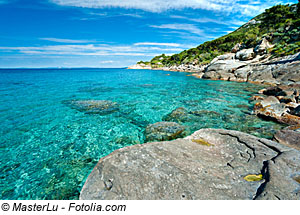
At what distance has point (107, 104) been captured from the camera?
17.5m

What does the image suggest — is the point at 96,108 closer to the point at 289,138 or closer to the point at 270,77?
the point at 289,138

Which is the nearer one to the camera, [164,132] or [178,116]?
[164,132]

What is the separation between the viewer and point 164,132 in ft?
32.0

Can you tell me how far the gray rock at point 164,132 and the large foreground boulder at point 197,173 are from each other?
2812mm

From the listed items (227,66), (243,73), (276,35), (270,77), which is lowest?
(270,77)

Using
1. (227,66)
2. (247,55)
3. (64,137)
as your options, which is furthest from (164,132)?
(247,55)

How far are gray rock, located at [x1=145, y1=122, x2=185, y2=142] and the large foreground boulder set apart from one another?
9.23 ft

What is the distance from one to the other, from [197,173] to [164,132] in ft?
16.2

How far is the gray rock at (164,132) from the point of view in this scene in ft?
30.7

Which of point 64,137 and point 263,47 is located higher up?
point 263,47

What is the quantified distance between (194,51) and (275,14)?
180ft

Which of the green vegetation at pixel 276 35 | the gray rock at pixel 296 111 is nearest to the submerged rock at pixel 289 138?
the gray rock at pixel 296 111
